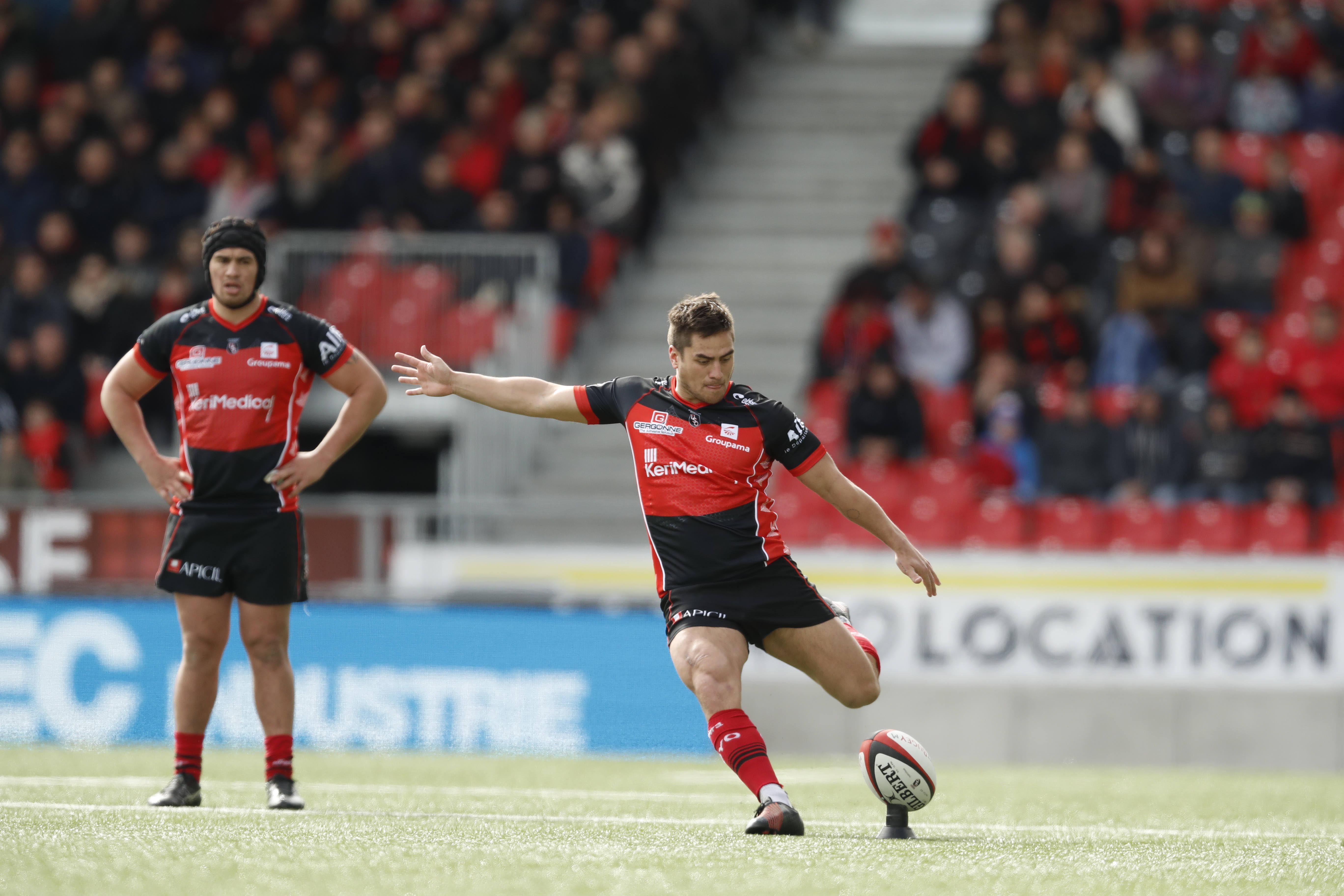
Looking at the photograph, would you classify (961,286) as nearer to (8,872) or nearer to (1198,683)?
(1198,683)

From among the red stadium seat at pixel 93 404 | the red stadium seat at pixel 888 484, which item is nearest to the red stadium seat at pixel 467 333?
the red stadium seat at pixel 93 404

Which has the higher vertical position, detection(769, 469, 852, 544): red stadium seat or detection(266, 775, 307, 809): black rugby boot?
detection(769, 469, 852, 544): red stadium seat

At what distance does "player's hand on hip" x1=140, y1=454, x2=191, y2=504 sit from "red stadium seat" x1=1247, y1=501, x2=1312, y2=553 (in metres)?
7.70

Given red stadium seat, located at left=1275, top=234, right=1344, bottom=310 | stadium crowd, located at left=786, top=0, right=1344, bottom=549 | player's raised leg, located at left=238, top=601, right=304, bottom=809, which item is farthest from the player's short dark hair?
red stadium seat, located at left=1275, top=234, right=1344, bottom=310

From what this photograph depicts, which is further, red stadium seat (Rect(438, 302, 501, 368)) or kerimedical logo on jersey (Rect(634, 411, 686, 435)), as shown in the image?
red stadium seat (Rect(438, 302, 501, 368))

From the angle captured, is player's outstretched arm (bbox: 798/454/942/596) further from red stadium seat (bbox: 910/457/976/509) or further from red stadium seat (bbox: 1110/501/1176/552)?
red stadium seat (bbox: 910/457/976/509)

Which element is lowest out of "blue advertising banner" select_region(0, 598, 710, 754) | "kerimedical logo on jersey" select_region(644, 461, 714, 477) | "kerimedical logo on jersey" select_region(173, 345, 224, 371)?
"blue advertising banner" select_region(0, 598, 710, 754)

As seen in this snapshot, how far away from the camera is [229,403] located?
7.01 meters

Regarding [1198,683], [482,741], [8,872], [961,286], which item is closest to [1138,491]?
[1198,683]

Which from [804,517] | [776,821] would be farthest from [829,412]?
[776,821]

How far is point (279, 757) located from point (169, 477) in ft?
3.90

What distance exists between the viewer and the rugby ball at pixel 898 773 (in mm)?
6117

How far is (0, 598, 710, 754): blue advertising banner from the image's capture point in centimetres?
1151

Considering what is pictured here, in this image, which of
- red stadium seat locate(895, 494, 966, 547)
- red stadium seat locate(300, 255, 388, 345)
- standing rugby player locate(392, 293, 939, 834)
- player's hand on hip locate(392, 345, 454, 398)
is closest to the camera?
standing rugby player locate(392, 293, 939, 834)
